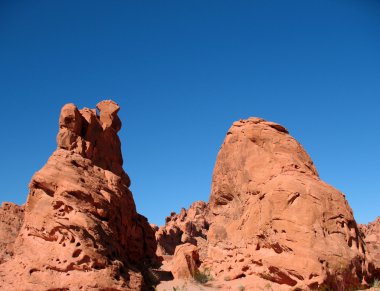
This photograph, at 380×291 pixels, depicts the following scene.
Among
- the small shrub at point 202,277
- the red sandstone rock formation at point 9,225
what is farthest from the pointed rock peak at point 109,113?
the red sandstone rock formation at point 9,225

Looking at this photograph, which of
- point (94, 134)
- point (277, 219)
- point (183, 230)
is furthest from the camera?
point (183, 230)

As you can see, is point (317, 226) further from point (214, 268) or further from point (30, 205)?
point (30, 205)

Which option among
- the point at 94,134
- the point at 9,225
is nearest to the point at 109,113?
the point at 94,134

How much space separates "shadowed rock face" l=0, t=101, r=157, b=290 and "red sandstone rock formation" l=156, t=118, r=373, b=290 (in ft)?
14.4

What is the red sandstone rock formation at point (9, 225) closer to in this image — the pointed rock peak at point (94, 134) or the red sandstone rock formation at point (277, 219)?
the pointed rock peak at point (94, 134)

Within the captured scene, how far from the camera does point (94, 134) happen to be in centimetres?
2089

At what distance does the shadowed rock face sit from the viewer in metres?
14.7

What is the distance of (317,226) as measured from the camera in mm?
16828

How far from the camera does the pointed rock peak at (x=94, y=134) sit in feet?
63.2

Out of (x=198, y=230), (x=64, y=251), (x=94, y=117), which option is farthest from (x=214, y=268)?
(x=198, y=230)

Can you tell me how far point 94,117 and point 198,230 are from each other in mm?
38382

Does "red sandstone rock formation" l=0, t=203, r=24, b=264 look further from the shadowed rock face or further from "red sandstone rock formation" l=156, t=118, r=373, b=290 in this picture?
"red sandstone rock formation" l=156, t=118, r=373, b=290

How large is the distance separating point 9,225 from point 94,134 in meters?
12.5

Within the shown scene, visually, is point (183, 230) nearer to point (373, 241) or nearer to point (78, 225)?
point (373, 241)
